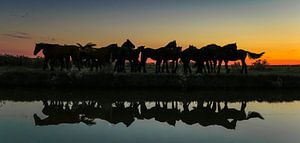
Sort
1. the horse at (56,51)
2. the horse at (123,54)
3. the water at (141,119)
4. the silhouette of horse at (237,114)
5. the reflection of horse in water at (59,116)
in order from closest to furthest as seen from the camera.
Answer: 1. the water at (141,119)
2. the reflection of horse in water at (59,116)
3. the silhouette of horse at (237,114)
4. the horse at (56,51)
5. the horse at (123,54)

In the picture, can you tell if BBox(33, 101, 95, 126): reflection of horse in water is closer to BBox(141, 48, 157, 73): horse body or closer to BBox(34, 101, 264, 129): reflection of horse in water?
BBox(34, 101, 264, 129): reflection of horse in water

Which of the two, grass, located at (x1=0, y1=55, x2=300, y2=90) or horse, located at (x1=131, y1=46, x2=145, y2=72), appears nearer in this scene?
grass, located at (x1=0, y1=55, x2=300, y2=90)

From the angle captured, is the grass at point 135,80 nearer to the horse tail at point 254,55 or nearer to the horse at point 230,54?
the horse at point 230,54

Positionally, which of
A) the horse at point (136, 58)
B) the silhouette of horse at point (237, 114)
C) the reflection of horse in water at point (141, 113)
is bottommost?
the silhouette of horse at point (237, 114)

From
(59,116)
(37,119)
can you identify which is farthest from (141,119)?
(37,119)

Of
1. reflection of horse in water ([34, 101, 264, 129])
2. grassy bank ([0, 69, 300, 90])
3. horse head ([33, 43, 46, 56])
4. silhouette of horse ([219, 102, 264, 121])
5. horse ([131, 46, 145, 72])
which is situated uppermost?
horse head ([33, 43, 46, 56])

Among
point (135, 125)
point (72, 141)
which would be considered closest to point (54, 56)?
point (135, 125)

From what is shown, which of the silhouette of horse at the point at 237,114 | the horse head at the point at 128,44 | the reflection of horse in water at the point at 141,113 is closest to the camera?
the reflection of horse in water at the point at 141,113

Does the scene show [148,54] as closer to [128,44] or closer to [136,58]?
[136,58]

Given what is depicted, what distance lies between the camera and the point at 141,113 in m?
13.5

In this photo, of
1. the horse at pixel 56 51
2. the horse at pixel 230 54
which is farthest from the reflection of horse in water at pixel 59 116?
the horse at pixel 230 54

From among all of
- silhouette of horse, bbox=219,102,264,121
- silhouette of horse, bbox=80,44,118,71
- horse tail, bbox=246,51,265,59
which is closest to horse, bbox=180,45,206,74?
horse tail, bbox=246,51,265,59

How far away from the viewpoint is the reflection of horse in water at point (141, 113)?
467 inches

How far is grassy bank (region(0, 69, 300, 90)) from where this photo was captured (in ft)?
65.8
